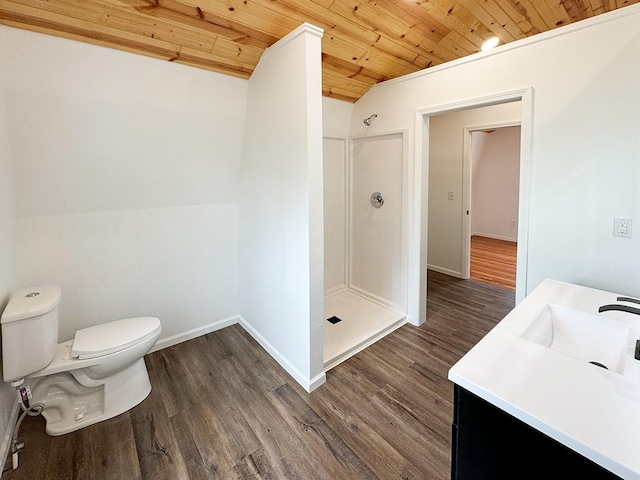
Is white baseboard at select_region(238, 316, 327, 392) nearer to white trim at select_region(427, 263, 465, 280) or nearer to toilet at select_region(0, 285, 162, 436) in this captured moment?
toilet at select_region(0, 285, 162, 436)

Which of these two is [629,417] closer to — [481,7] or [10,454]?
[481,7]

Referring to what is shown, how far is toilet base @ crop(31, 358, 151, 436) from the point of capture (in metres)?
1.79

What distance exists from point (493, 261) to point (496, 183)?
100 inches

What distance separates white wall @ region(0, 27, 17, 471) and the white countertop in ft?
7.34

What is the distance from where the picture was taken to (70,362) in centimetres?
174

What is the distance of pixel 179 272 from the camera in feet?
8.73

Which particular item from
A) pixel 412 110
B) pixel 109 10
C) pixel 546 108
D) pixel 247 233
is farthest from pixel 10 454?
pixel 546 108

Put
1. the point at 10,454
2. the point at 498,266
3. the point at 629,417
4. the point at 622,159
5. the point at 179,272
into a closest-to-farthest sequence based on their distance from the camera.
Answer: the point at 629,417
the point at 10,454
the point at 622,159
the point at 179,272
the point at 498,266

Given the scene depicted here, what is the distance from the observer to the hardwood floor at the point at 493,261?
433 cm

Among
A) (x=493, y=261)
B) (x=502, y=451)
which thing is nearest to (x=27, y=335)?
(x=502, y=451)

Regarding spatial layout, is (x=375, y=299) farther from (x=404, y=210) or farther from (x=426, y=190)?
(x=426, y=190)

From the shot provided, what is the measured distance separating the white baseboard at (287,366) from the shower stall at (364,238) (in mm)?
401

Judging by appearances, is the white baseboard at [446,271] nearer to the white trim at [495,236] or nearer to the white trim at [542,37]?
the white trim at [542,37]

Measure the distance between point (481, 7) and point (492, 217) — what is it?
5912mm
